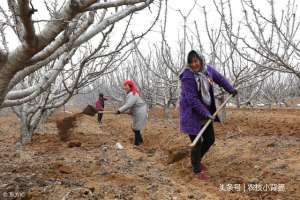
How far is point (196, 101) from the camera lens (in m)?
4.24

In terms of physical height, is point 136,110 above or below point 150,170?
above

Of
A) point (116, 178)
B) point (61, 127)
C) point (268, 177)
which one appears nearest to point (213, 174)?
point (268, 177)

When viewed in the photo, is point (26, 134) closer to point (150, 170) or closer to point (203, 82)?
point (150, 170)

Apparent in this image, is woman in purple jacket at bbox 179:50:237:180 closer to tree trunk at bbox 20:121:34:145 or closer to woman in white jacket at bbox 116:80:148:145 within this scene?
woman in white jacket at bbox 116:80:148:145

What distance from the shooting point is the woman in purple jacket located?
428 centimetres

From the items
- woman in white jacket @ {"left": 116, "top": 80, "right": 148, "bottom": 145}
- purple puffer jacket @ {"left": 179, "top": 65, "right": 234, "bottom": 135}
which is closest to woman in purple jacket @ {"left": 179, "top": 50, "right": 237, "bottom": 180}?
purple puffer jacket @ {"left": 179, "top": 65, "right": 234, "bottom": 135}

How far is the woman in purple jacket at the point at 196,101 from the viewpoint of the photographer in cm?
428

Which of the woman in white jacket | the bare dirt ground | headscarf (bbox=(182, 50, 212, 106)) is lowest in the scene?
the bare dirt ground

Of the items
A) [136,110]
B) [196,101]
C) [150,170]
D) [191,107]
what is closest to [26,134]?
[136,110]

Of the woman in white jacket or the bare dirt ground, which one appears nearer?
→ the bare dirt ground

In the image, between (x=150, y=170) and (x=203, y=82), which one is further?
(x=150, y=170)

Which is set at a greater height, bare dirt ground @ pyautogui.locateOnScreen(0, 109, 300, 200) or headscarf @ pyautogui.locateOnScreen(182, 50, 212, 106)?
headscarf @ pyautogui.locateOnScreen(182, 50, 212, 106)

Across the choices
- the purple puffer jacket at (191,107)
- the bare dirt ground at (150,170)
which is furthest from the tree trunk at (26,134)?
the purple puffer jacket at (191,107)

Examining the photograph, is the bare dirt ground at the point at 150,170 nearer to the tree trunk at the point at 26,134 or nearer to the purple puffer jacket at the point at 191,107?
the tree trunk at the point at 26,134
